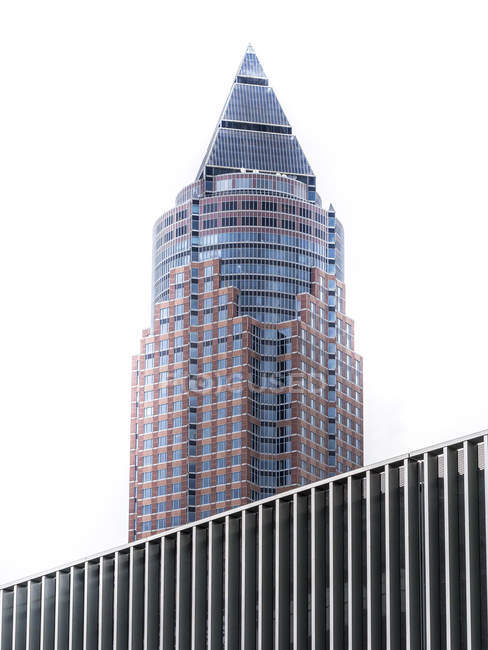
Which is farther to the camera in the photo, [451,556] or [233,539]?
[233,539]

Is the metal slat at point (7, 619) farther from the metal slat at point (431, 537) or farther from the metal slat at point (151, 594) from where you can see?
the metal slat at point (431, 537)

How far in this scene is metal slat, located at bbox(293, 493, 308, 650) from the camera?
79.3 meters

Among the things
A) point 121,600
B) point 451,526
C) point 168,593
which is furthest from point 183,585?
point 451,526

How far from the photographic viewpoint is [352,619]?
75.2 m

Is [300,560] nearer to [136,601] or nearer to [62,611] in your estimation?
[136,601]

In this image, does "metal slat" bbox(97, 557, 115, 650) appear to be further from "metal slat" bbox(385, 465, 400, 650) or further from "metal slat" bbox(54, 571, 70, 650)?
"metal slat" bbox(385, 465, 400, 650)

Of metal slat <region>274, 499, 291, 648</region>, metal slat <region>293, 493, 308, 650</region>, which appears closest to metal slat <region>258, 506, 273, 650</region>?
metal slat <region>274, 499, 291, 648</region>

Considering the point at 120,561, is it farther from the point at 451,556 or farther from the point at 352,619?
the point at 451,556

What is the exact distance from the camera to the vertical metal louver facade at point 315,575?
233ft

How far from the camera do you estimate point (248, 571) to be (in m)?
82.9

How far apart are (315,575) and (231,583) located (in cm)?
711

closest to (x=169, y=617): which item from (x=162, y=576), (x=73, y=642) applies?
(x=162, y=576)

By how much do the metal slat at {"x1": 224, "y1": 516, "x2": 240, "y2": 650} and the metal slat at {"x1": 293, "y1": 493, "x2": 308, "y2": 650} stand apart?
16.9 ft

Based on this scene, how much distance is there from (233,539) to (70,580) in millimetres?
16607
